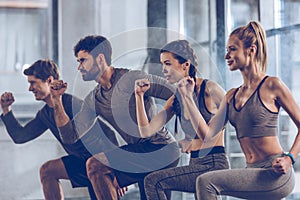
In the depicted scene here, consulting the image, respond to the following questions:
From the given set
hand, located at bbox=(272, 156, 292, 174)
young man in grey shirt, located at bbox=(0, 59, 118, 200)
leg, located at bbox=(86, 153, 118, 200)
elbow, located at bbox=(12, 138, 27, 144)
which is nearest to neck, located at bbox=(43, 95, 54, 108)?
young man in grey shirt, located at bbox=(0, 59, 118, 200)

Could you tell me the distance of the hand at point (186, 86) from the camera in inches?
119

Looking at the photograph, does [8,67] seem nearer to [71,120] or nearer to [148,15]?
[71,120]

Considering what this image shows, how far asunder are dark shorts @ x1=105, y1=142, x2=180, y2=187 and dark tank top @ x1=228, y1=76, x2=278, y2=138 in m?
0.35

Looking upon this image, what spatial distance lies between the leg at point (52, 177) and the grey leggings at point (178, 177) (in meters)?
0.43

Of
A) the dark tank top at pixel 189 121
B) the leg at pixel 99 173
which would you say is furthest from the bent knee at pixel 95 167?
the dark tank top at pixel 189 121

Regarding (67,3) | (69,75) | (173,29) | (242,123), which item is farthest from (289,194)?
(67,3)

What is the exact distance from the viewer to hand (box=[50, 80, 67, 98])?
2969 mm

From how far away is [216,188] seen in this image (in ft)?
9.75

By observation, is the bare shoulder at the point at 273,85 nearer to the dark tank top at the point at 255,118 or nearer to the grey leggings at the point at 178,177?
the dark tank top at the point at 255,118

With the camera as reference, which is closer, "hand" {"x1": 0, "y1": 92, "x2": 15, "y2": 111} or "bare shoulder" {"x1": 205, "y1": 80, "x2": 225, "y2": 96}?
"hand" {"x1": 0, "y1": 92, "x2": 15, "y2": 111}

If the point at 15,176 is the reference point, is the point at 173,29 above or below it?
above

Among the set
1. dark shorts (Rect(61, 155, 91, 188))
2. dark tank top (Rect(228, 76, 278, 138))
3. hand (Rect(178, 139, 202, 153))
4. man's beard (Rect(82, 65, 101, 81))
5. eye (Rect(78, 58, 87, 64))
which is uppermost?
eye (Rect(78, 58, 87, 64))

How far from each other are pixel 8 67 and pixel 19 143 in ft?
1.22

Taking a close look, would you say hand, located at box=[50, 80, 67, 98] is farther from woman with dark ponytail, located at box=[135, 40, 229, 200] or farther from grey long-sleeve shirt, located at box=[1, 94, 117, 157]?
woman with dark ponytail, located at box=[135, 40, 229, 200]
